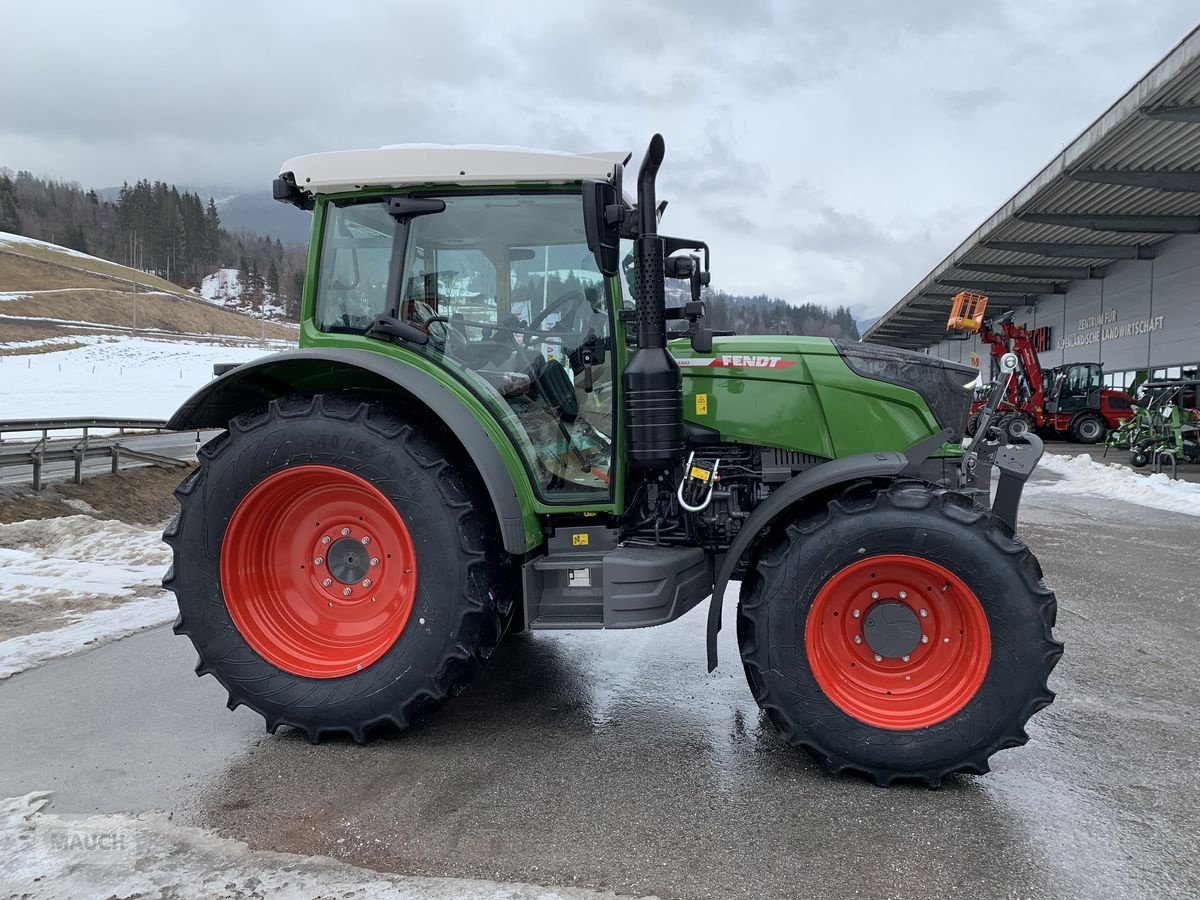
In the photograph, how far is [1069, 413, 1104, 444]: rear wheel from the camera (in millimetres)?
21109

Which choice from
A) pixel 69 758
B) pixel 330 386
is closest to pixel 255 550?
pixel 330 386

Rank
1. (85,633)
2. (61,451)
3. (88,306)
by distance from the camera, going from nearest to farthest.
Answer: (85,633), (61,451), (88,306)

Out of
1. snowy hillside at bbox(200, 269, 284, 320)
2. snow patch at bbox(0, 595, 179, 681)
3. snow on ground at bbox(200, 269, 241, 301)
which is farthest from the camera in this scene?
snow on ground at bbox(200, 269, 241, 301)

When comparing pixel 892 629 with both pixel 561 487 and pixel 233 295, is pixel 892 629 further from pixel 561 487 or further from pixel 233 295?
pixel 233 295

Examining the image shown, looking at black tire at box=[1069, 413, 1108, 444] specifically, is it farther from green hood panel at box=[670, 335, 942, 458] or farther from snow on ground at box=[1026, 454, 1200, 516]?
green hood panel at box=[670, 335, 942, 458]

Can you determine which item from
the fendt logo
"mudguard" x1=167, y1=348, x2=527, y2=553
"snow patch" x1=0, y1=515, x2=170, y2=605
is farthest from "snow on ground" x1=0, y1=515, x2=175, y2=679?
the fendt logo

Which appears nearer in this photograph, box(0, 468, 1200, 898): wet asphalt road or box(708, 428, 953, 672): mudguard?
box(0, 468, 1200, 898): wet asphalt road

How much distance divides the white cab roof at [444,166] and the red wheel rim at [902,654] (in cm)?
179

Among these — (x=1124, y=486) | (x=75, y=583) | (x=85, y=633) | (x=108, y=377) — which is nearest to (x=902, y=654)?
(x=85, y=633)

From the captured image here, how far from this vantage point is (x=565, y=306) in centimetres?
331

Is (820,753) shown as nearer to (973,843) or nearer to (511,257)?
(973,843)

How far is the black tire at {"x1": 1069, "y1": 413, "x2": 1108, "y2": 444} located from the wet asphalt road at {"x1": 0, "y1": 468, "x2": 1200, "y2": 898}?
19.6 metres

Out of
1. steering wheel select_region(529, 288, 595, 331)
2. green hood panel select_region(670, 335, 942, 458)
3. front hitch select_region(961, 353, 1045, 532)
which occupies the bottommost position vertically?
front hitch select_region(961, 353, 1045, 532)

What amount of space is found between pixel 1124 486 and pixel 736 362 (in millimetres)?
10472
